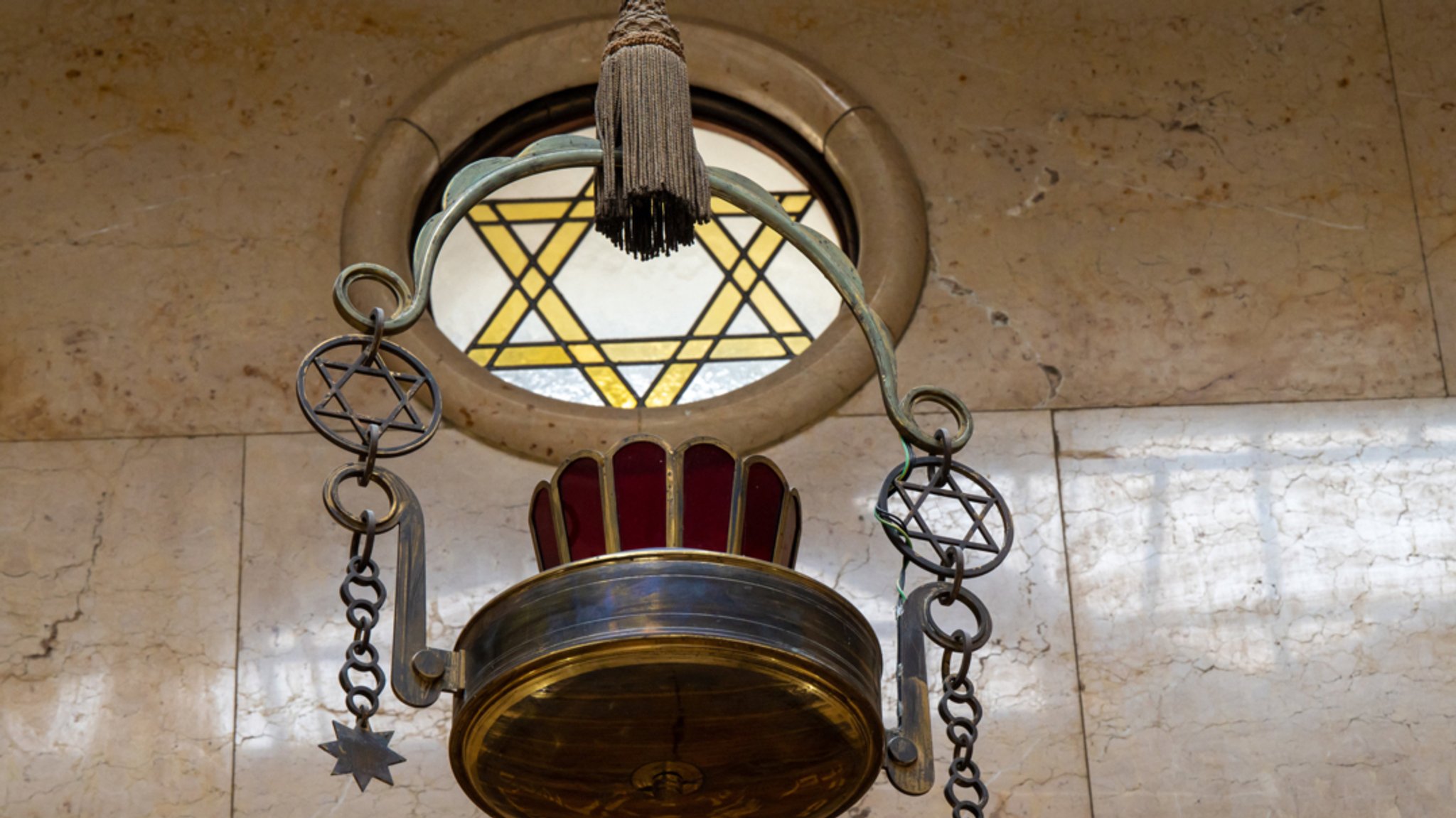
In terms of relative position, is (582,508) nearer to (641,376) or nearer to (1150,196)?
(641,376)

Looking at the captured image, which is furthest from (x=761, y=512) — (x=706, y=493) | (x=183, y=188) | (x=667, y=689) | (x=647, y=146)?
(x=183, y=188)

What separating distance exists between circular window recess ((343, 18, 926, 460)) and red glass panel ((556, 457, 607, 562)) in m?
1.49

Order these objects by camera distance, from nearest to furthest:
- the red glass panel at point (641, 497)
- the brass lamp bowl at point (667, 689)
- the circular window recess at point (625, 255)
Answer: the brass lamp bowl at point (667, 689), the red glass panel at point (641, 497), the circular window recess at point (625, 255)

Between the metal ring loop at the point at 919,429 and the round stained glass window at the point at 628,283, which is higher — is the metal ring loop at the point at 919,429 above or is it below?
below

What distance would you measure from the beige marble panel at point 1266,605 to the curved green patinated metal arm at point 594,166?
49.2 inches

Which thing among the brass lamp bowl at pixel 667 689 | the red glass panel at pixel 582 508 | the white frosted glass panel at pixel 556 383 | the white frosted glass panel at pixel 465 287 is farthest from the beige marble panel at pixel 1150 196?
the brass lamp bowl at pixel 667 689

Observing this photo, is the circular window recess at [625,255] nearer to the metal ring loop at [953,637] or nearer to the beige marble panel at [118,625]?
the beige marble panel at [118,625]

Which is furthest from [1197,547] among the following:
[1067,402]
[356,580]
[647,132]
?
[356,580]

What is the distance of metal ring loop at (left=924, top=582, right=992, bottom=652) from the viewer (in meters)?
2.40

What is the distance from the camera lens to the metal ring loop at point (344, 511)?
Result: 2.22 meters

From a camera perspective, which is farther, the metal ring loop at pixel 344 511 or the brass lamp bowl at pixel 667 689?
the metal ring loop at pixel 344 511

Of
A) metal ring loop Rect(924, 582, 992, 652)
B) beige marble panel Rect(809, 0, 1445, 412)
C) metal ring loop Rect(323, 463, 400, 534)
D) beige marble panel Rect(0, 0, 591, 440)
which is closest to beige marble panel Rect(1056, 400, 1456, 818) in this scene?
beige marble panel Rect(809, 0, 1445, 412)

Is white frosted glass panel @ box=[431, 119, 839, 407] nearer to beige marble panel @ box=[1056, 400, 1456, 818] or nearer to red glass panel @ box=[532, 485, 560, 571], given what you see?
beige marble panel @ box=[1056, 400, 1456, 818]

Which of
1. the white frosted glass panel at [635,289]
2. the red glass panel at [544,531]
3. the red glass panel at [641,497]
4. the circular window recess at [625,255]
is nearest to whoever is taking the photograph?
the red glass panel at [641,497]
